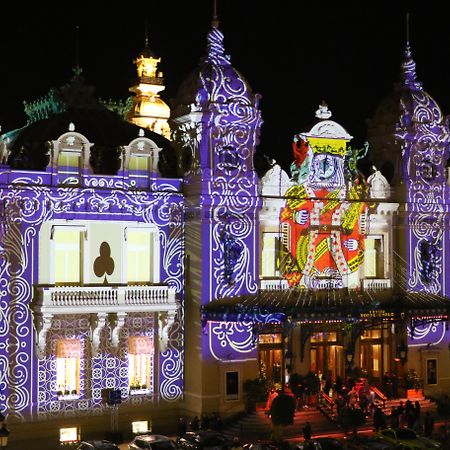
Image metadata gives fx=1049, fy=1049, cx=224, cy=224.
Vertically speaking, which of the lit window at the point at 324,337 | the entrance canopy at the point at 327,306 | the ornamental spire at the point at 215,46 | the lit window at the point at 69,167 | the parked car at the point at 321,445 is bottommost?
the parked car at the point at 321,445

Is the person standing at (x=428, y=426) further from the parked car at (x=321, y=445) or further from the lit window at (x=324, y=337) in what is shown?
the lit window at (x=324, y=337)

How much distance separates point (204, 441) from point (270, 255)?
11357mm

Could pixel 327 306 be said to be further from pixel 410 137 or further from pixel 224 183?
pixel 410 137

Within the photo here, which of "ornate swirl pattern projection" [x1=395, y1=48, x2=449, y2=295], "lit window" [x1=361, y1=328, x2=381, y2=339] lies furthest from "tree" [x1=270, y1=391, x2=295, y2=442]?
"ornate swirl pattern projection" [x1=395, y1=48, x2=449, y2=295]

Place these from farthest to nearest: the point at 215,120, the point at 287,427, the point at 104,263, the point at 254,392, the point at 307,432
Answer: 1. the point at 215,120
2. the point at 254,392
3. the point at 104,263
4. the point at 287,427
5. the point at 307,432

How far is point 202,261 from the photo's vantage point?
44719 millimetres

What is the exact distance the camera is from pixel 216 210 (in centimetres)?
4506

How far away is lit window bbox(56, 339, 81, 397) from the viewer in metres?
42.6

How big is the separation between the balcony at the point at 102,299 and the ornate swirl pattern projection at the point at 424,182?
12917 millimetres

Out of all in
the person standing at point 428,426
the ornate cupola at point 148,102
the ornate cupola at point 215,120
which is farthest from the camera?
the ornate cupola at point 148,102

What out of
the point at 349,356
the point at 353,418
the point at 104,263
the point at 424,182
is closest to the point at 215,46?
the point at 104,263

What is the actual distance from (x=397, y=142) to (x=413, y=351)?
32.8 feet

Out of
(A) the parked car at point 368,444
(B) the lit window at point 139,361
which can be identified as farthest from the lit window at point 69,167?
(A) the parked car at point 368,444

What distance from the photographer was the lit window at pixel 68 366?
140 feet
